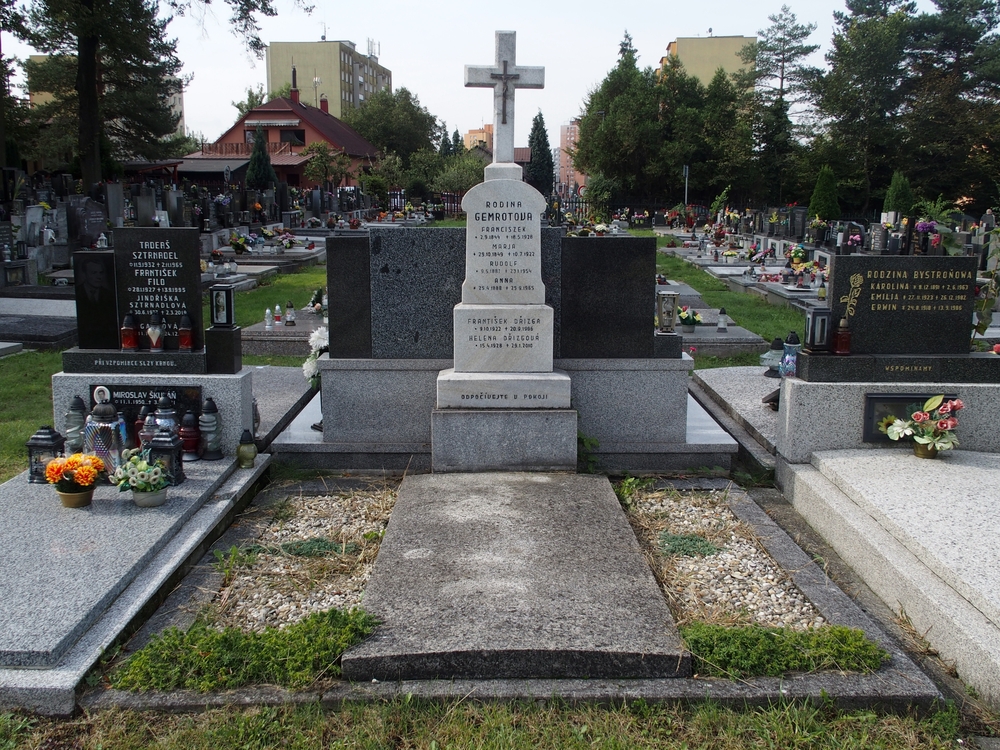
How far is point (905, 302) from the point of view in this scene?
652cm

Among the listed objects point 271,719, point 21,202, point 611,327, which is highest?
point 21,202

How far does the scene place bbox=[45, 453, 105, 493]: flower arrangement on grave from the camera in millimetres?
5242

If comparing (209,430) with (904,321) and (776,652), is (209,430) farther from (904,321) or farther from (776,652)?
(904,321)

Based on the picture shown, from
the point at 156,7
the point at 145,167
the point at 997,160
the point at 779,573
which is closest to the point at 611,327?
the point at 779,573

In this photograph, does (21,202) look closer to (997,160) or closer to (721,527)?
(721,527)

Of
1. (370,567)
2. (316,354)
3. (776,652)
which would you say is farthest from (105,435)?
(776,652)

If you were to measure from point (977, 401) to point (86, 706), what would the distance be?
6028 mm

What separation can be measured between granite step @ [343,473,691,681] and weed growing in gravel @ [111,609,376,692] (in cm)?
12

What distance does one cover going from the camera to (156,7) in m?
28.0

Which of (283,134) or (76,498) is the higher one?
(283,134)

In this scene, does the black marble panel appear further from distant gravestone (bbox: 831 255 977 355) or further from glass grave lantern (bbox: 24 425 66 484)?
glass grave lantern (bbox: 24 425 66 484)

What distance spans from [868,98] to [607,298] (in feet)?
127

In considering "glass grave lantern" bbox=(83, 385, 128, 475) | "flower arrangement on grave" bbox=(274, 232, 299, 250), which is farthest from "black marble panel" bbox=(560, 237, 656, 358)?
"flower arrangement on grave" bbox=(274, 232, 299, 250)

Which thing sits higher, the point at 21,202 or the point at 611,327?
the point at 21,202
